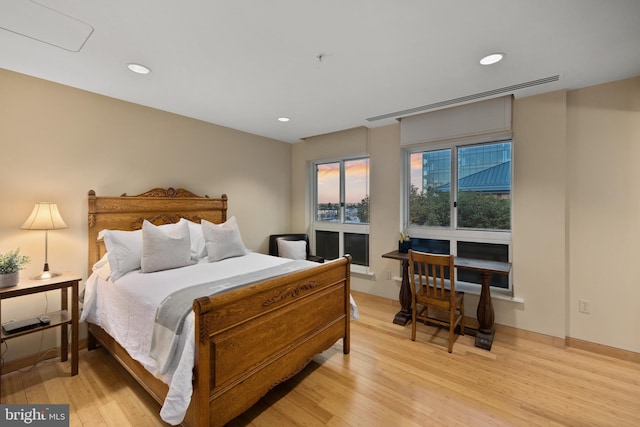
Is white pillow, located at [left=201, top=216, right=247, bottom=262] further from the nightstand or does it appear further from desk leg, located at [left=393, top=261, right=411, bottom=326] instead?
desk leg, located at [left=393, top=261, right=411, bottom=326]

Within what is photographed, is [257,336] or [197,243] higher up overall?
[197,243]

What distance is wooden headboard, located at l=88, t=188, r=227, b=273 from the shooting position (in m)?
2.69

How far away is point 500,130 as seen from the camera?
292cm

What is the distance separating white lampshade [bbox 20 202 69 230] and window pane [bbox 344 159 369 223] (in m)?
3.35

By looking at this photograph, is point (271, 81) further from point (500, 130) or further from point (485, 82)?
point (500, 130)

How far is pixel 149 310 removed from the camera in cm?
180

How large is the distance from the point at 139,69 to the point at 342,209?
3063mm

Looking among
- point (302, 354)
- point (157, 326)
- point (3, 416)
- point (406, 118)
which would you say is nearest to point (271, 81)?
point (406, 118)

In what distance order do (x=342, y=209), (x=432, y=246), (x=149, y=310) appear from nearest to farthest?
(x=149, y=310) → (x=432, y=246) → (x=342, y=209)

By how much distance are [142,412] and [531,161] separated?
3.91 m

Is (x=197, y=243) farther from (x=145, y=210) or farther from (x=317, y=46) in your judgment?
(x=317, y=46)

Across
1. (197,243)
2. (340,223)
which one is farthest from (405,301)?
(197,243)

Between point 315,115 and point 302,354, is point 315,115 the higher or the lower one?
the higher one

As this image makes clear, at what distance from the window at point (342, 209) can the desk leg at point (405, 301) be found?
0.93 metres
